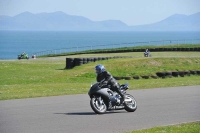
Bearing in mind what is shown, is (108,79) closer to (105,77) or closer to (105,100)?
(105,77)

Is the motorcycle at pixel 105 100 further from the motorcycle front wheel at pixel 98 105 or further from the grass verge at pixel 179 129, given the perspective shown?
the grass verge at pixel 179 129

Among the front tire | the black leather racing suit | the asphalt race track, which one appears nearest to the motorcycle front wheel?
the asphalt race track

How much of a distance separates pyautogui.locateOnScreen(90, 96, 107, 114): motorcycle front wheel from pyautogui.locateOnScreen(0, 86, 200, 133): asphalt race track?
182 mm

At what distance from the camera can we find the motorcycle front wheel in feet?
47.7

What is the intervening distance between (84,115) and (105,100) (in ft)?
2.64

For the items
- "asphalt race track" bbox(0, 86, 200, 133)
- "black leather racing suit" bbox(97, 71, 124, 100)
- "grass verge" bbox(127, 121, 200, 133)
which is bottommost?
"asphalt race track" bbox(0, 86, 200, 133)

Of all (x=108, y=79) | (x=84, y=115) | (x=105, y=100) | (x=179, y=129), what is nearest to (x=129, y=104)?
(x=105, y=100)

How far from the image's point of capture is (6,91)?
2162 cm

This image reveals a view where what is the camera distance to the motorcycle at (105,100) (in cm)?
1461

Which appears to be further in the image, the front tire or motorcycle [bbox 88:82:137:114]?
the front tire

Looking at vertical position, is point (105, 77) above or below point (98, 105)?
above

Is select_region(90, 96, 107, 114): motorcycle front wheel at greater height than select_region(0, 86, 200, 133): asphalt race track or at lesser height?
greater

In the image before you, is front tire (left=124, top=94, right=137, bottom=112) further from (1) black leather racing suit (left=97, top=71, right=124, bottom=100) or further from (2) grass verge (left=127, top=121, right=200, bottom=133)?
(2) grass verge (left=127, top=121, right=200, bottom=133)

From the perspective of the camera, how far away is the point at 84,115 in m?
14.4
